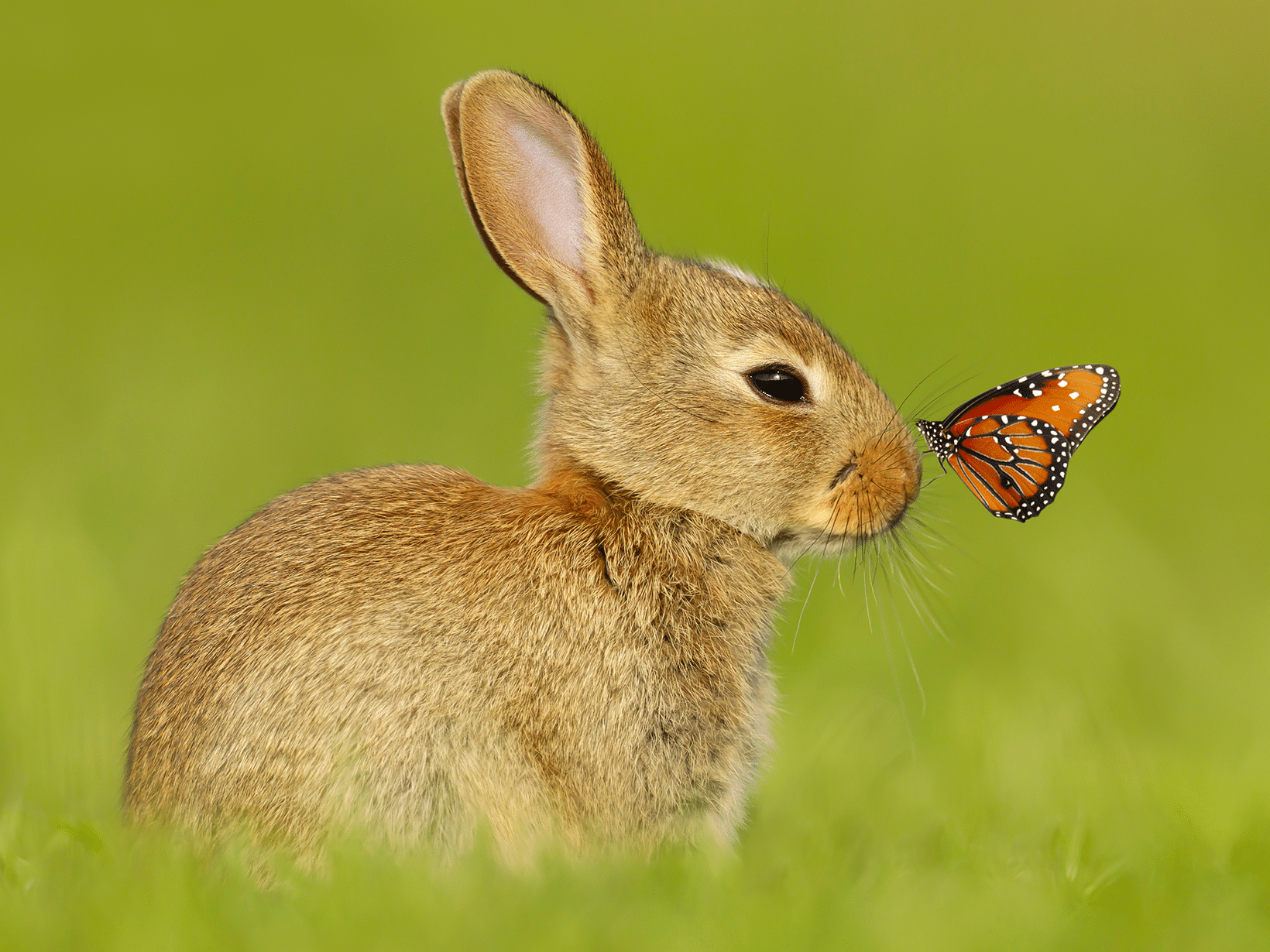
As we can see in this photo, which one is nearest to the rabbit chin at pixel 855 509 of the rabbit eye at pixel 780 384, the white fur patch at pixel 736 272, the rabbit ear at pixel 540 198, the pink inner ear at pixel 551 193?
the rabbit eye at pixel 780 384

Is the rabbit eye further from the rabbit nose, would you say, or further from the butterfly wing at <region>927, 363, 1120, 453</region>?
the butterfly wing at <region>927, 363, 1120, 453</region>

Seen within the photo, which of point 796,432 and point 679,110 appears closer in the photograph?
point 796,432

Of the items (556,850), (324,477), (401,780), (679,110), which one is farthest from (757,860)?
(679,110)

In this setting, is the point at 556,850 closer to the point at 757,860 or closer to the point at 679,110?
the point at 757,860

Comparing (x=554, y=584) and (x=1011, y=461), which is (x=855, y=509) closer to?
(x=1011, y=461)

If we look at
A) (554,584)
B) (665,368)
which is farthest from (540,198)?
(554,584)

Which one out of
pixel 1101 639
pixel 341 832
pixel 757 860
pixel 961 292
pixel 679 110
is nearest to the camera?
pixel 341 832

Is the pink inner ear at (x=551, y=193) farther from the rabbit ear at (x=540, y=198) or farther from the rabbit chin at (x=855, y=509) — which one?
the rabbit chin at (x=855, y=509)

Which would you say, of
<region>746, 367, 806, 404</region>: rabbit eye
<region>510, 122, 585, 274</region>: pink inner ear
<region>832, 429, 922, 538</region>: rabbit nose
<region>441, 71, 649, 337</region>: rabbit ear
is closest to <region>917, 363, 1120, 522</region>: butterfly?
<region>832, 429, 922, 538</region>: rabbit nose
